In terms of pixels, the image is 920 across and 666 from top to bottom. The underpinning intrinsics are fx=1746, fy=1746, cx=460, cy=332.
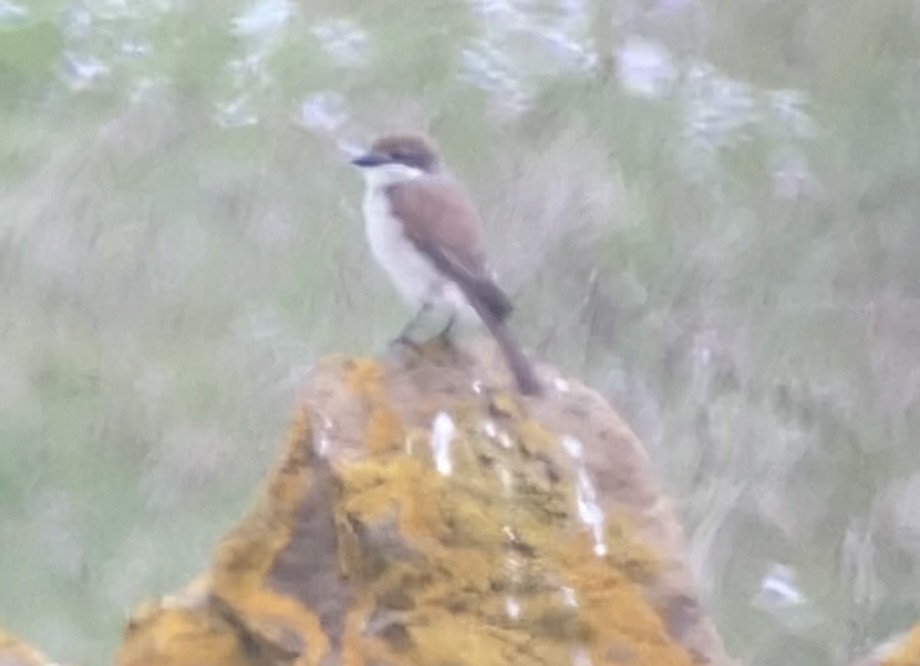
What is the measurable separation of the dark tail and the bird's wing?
0.01 m

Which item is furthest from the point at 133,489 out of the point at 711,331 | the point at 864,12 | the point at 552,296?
the point at 864,12

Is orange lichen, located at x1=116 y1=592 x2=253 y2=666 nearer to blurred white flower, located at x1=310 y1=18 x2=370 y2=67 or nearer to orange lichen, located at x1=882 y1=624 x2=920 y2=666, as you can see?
orange lichen, located at x1=882 y1=624 x2=920 y2=666

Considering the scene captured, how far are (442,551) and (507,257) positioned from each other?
4378 millimetres

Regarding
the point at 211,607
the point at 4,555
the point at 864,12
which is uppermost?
the point at 211,607

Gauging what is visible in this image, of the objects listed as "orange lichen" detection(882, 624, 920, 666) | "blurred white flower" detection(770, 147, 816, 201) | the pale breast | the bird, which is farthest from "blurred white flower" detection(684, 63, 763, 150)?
"orange lichen" detection(882, 624, 920, 666)

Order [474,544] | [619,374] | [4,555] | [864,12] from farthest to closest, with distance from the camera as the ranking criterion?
[864,12] → [619,374] → [4,555] → [474,544]

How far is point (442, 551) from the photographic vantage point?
3.71 m

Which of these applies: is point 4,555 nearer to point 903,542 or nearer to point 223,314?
point 223,314

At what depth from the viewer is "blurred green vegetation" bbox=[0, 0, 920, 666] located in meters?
7.27

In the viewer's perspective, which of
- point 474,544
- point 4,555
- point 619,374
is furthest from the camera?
point 619,374

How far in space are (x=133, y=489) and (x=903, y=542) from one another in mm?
3254

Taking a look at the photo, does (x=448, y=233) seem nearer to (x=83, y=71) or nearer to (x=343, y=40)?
(x=343, y=40)

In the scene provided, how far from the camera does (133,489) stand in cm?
732

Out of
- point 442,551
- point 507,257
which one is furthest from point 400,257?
point 507,257
